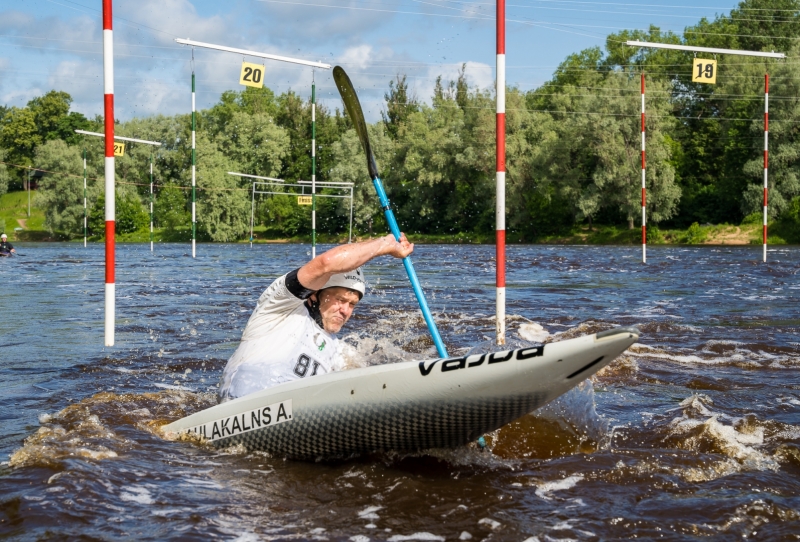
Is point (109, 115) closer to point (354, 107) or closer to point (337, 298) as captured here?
point (354, 107)

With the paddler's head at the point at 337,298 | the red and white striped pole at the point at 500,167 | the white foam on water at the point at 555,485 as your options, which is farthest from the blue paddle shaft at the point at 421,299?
the red and white striped pole at the point at 500,167

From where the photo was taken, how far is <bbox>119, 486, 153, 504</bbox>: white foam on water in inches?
132

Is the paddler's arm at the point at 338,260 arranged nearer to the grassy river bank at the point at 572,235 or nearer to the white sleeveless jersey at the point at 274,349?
the white sleeveless jersey at the point at 274,349

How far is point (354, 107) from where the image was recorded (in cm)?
643

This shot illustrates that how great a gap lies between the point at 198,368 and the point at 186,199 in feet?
186

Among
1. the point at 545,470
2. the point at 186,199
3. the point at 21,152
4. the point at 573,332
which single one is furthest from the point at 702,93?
the point at 21,152

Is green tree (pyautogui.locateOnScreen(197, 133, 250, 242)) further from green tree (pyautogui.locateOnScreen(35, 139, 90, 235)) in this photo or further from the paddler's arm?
the paddler's arm

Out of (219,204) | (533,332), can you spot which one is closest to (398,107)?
(219,204)

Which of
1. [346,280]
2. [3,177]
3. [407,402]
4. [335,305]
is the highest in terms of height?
[3,177]

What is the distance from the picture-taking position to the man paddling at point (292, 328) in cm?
403

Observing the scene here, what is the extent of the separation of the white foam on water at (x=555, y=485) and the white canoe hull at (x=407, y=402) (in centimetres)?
31

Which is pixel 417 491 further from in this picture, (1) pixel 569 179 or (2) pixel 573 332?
(1) pixel 569 179

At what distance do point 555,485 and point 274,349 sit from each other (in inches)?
59.2

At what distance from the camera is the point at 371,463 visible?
390 cm
